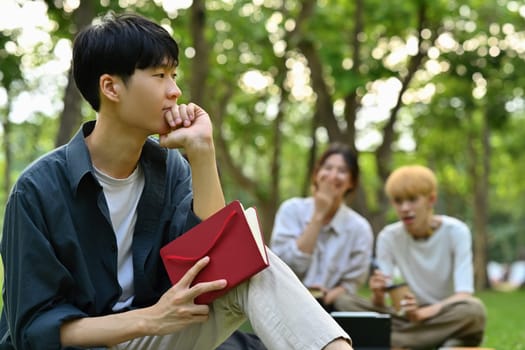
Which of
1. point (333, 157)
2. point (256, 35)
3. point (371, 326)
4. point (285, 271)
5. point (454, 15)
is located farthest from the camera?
point (256, 35)

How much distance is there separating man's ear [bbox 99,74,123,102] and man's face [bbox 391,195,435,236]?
2890 millimetres

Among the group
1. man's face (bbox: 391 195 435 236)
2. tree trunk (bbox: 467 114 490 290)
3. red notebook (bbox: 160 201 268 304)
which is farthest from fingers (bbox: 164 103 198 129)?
tree trunk (bbox: 467 114 490 290)

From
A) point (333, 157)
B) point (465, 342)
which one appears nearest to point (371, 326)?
point (465, 342)

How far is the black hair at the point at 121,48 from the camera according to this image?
2.55 metres

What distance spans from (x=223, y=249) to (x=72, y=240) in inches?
18.9

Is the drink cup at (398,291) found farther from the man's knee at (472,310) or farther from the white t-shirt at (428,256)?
the white t-shirt at (428,256)

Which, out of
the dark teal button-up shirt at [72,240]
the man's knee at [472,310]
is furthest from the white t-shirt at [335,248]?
the dark teal button-up shirt at [72,240]

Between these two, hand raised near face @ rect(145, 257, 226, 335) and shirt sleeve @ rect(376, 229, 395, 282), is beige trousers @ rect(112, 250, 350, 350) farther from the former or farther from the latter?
shirt sleeve @ rect(376, 229, 395, 282)

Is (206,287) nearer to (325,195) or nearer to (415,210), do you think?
(325,195)

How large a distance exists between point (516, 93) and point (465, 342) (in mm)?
12178

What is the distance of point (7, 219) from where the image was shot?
250 cm

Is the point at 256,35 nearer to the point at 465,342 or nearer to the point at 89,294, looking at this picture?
the point at 465,342

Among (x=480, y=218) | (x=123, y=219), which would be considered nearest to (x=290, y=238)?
(x=123, y=219)

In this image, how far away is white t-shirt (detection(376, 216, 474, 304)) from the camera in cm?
512
